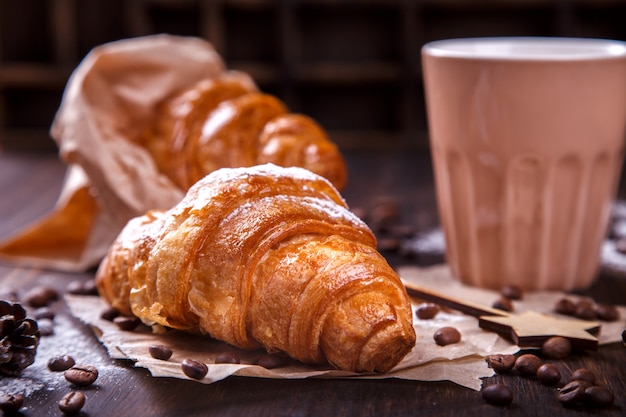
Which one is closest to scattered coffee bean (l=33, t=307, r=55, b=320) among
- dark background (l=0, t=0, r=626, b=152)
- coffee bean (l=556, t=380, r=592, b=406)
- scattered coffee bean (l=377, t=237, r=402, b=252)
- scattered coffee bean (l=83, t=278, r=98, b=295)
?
scattered coffee bean (l=83, t=278, r=98, b=295)

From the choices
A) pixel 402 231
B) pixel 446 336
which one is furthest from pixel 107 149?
pixel 446 336

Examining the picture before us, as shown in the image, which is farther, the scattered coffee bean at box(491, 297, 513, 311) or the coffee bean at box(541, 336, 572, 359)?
the scattered coffee bean at box(491, 297, 513, 311)

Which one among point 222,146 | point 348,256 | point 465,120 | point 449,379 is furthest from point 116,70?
point 449,379

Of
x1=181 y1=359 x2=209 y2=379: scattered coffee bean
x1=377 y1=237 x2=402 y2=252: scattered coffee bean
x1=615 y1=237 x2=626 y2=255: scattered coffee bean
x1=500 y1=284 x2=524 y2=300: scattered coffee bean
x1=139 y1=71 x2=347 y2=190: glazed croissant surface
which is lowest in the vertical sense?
x1=615 y1=237 x2=626 y2=255: scattered coffee bean

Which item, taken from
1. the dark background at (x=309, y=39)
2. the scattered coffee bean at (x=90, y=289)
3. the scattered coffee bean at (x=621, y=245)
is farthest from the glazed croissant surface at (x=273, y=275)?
the dark background at (x=309, y=39)

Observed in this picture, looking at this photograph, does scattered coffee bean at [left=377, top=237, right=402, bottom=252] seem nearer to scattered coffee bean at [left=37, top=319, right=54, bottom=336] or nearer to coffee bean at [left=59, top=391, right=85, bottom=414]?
scattered coffee bean at [left=37, top=319, right=54, bottom=336]
